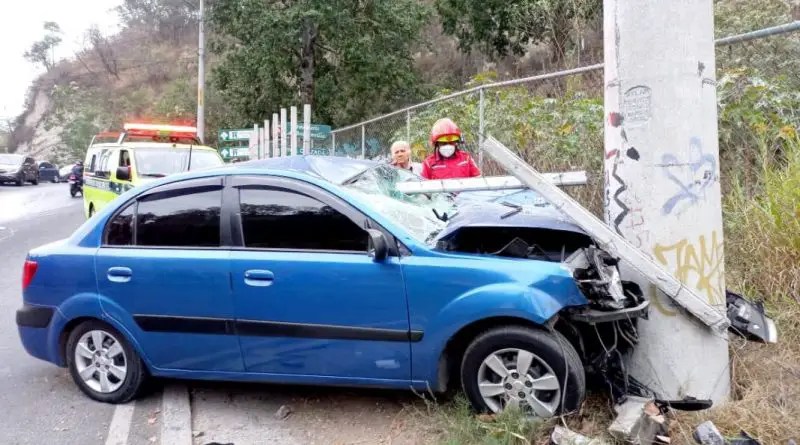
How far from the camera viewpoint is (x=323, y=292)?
12.1 feet

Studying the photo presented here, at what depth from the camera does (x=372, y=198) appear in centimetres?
402

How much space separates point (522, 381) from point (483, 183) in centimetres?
124

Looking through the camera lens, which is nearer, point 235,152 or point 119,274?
point 119,274

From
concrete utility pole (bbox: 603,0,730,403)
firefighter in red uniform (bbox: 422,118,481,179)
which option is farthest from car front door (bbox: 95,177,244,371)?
concrete utility pole (bbox: 603,0,730,403)

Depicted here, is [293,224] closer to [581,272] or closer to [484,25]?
[581,272]

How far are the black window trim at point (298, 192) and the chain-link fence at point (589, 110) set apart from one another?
2786 millimetres

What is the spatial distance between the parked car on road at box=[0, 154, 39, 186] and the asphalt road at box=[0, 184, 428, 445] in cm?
3066

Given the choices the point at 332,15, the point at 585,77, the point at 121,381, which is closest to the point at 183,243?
the point at 121,381

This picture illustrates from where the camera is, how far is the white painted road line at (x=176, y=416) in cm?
374

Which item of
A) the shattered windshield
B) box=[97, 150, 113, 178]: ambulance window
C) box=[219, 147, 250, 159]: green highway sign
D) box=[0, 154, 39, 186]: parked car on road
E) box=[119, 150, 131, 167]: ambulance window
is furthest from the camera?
box=[0, 154, 39, 186]: parked car on road

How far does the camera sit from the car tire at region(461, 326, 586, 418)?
3336mm

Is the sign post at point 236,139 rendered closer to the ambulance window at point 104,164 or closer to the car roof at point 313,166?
the ambulance window at point 104,164

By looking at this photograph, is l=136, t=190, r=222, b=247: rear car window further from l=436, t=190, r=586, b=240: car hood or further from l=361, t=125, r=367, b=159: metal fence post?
l=361, t=125, r=367, b=159: metal fence post

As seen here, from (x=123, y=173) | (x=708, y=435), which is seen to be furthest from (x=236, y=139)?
(x=708, y=435)
